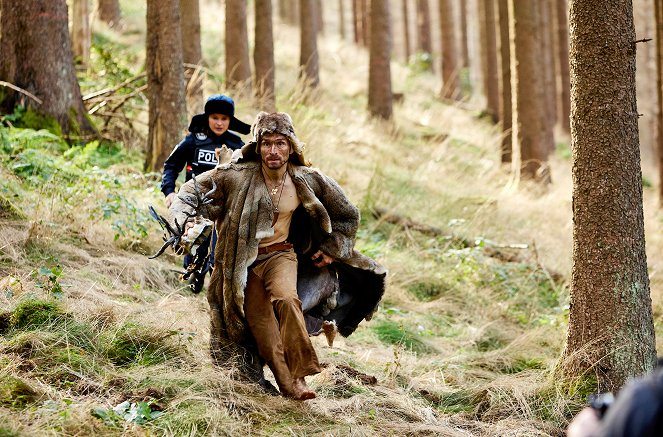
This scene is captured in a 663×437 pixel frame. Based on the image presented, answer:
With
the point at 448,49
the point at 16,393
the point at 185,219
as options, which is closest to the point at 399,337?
the point at 185,219

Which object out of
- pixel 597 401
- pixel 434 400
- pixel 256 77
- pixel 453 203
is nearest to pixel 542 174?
pixel 453 203

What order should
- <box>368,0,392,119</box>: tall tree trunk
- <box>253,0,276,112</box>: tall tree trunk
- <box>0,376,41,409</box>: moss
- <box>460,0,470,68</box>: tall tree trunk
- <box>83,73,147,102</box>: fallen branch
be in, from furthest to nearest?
<box>460,0,470,68</box>: tall tree trunk, <box>368,0,392,119</box>: tall tree trunk, <box>253,0,276,112</box>: tall tree trunk, <box>83,73,147,102</box>: fallen branch, <box>0,376,41,409</box>: moss

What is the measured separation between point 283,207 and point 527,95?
1019 cm

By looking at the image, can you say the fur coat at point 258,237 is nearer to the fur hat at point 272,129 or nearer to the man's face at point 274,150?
the fur hat at point 272,129

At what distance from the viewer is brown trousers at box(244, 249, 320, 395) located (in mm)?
5492

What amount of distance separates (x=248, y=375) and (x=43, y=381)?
1355mm

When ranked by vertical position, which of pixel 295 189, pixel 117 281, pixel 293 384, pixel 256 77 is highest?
pixel 256 77

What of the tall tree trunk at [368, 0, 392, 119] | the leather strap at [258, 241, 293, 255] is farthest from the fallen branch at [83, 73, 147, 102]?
the tall tree trunk at [368, 0, 392, 119]

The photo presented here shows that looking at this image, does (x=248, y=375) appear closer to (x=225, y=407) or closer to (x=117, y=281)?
(x=225, y=407)

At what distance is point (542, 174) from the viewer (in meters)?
15.0

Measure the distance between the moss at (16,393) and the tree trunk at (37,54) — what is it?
19.7 ft

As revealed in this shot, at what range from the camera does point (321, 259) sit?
598cm

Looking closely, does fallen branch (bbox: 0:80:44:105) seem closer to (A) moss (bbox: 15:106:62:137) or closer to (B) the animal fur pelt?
(A) moss (bbox: 15:106:62:137)

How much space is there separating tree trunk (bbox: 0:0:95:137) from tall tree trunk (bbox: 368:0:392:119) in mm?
8620
